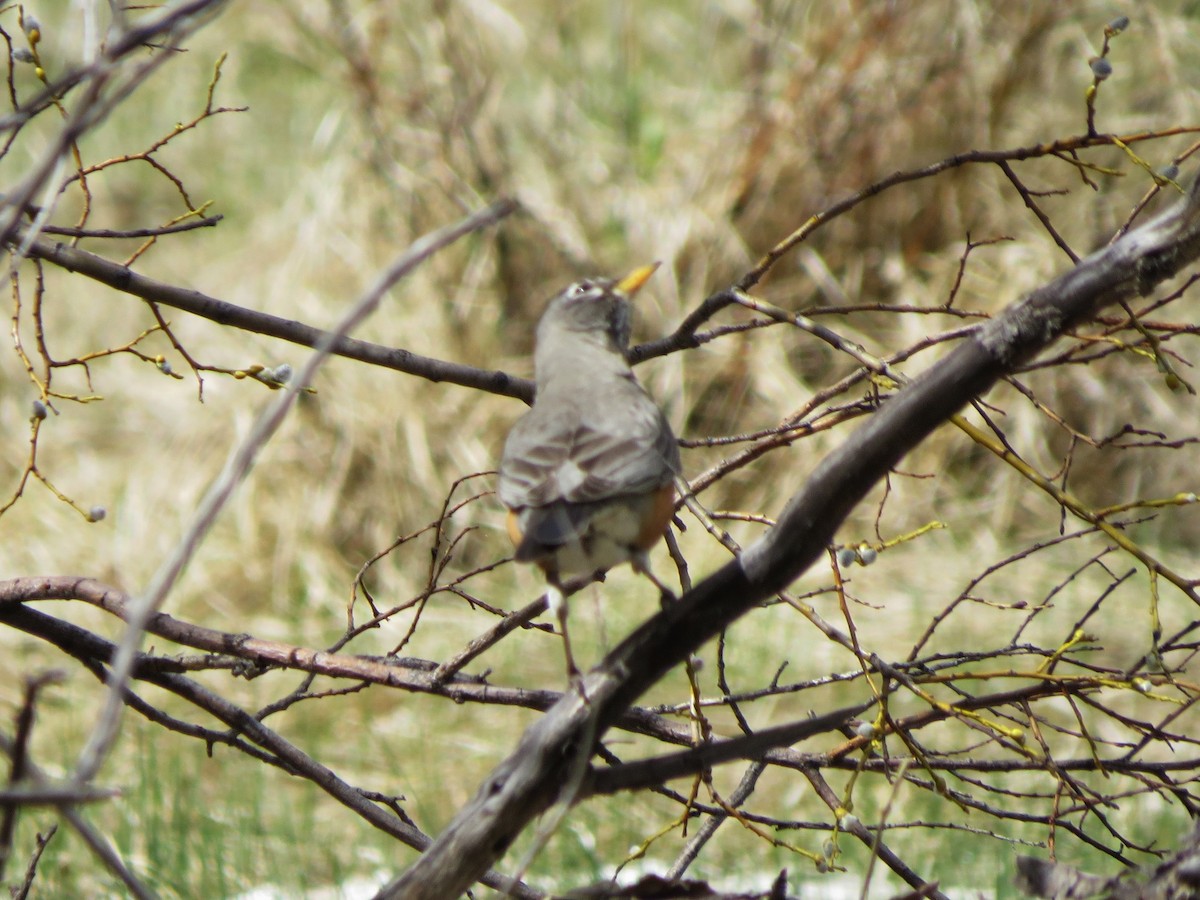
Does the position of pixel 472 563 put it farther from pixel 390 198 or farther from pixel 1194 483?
pixel 1194 483

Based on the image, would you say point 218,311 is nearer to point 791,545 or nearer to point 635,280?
point 635,280

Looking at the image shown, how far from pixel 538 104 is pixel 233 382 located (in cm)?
227

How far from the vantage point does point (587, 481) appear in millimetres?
2213

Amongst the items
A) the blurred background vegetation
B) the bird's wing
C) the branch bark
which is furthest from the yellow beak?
the blurred background vegetation

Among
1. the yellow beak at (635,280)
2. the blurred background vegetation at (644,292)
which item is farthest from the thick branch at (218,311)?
the blurred background vegetation at (644,292)

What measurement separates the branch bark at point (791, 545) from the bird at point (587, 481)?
0.99 ft

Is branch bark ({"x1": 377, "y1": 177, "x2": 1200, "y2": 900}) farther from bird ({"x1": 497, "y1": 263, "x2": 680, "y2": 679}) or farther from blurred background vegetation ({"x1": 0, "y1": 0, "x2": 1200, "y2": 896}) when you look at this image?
blurred background vegetation ({"x1": 0, "y1": 0, "x2": 1200, "y2": 896})

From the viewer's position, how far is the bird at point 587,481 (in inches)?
84.5

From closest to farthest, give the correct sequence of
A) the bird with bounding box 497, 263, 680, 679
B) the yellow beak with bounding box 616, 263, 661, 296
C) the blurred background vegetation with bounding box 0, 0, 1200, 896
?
the bird with bounding box 497, 263, 680, 679
the yellow beak with bounding box 616, 263, 661, 296
the blurred background vegetation with bounding box 0, 0, 1200, 896

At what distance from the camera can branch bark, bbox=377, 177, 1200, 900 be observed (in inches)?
59.1

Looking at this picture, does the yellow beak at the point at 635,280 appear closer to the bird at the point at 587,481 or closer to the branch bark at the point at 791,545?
the bird at the point at 587,481

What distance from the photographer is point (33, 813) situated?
3.80m

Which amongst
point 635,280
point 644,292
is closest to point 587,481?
point 635,280

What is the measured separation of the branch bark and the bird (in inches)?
11.9
